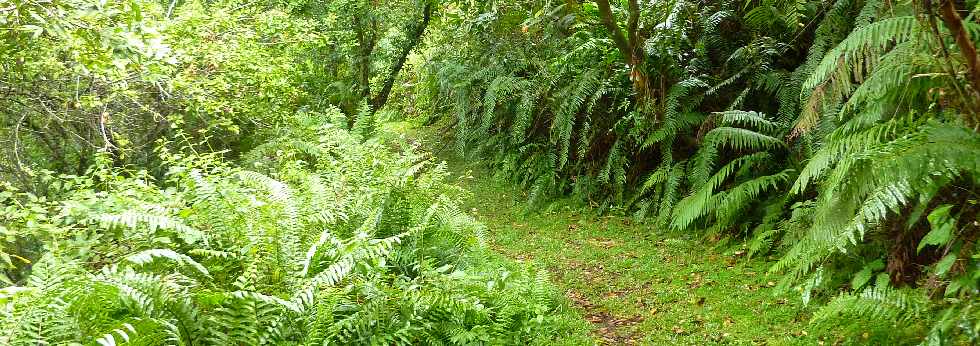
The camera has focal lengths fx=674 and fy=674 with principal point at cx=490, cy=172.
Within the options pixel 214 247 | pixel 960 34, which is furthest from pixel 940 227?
pixel 214 247

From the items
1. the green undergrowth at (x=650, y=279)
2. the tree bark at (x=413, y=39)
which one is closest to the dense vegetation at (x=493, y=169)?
the green undergrowth at (x=650, y=279)

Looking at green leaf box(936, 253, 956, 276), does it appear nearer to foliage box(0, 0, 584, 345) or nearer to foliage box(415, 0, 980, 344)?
foliage box(415, 0, 980, 344)

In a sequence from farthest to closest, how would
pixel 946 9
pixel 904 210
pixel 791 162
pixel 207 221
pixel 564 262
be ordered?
pixel 564 262 < pixel 791 162 < pixel 207 221 < pixel 904 210 < pixel 946 9

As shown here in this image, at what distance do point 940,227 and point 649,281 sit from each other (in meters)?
2.50

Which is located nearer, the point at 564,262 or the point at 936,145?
the point at 936,145

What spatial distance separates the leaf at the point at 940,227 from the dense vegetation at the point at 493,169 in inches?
0.7

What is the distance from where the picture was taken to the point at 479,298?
4820mm

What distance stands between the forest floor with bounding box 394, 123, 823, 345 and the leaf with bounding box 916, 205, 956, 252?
988mm

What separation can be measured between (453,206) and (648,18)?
10.8ft

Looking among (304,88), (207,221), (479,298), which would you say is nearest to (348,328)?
(479,298)

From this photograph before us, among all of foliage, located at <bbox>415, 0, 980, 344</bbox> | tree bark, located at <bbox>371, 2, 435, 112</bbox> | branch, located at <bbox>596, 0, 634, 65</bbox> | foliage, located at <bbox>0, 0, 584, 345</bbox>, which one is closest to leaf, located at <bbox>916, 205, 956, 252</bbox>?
foliage, located at <bbox>415, 0, 980, 344</bbox>

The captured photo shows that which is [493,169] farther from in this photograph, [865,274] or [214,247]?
[865,274]

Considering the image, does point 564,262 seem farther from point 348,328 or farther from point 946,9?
point 946,9

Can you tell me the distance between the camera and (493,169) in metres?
10.8
